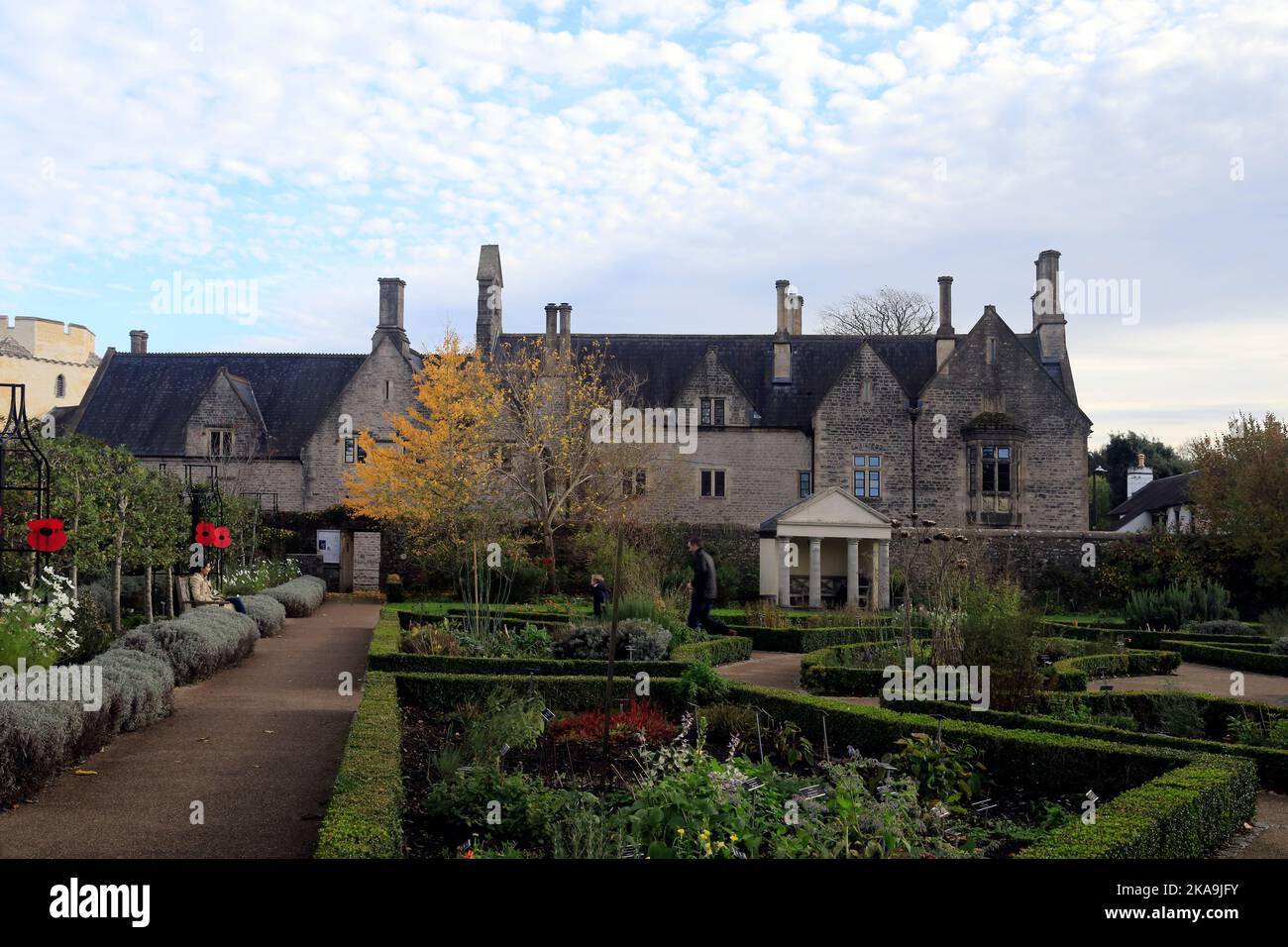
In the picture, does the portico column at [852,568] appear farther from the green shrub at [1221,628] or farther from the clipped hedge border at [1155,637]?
the green shrub at [1221,628]

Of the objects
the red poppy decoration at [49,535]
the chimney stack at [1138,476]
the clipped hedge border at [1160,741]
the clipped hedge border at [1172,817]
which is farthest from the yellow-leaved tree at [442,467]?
the chimney stack at [1138,476]

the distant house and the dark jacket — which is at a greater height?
the distant house

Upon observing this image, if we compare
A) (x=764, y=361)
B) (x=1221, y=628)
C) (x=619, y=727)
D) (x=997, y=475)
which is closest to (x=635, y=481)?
(x=764, y=361)

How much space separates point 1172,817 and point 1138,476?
190ft

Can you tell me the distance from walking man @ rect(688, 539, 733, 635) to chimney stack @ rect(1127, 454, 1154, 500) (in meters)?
48.3

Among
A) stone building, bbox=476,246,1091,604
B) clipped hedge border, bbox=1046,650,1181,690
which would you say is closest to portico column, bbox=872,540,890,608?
stone building, bbox=476,246,1091,604

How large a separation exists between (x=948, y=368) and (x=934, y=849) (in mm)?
33017

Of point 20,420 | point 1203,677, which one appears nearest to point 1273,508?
point 1203,677

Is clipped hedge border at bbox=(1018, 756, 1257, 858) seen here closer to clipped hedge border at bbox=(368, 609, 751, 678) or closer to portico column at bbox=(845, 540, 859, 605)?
clipped hedge border at bbox=(368, 609, 751, 678)

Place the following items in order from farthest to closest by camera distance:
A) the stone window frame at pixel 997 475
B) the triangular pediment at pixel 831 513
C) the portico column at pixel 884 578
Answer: the stone window frame at pixel 997 475 → the triangular pediment at pixel 831 513 → the portico column at pixel 884 578

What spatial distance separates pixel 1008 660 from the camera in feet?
40.0

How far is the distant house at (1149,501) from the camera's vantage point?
4742cm

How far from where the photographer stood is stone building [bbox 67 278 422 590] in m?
39.2

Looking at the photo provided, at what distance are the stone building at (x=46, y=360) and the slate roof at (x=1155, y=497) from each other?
2030 inches
